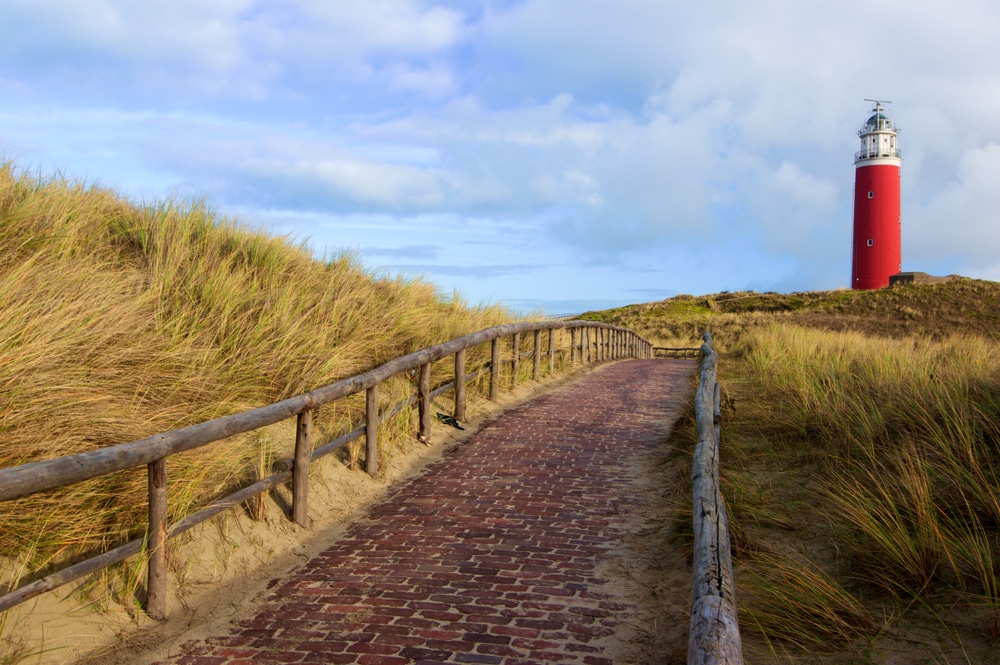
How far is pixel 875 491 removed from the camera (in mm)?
5375

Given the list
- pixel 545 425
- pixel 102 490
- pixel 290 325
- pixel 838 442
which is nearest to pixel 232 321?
pixel 290 325

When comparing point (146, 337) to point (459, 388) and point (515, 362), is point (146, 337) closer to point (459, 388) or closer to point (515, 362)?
point (459, 388)

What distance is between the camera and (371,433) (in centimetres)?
690

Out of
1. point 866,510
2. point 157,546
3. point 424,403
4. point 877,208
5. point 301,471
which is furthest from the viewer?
point 877,208

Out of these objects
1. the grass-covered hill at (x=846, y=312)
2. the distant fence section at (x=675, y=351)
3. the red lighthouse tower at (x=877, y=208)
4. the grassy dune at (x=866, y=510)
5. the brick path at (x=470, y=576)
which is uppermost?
the red lighthouse tower at (x=877, y=208)

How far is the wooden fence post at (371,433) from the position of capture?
684 centimetres

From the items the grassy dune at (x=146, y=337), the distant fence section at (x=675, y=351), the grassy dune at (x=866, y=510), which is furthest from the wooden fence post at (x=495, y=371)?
the distant fence section at (x=675, y=351)

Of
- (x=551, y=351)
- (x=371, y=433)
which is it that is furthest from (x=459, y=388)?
(x=551, y=351)

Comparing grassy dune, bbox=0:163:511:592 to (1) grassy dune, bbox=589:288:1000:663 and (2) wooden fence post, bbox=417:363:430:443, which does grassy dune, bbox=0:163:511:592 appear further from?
(1) grassy dune, bbox=589:288:1000:663

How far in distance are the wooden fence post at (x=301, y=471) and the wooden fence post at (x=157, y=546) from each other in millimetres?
1443

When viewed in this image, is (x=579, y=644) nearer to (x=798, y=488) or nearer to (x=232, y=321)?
(x=798, y=488)

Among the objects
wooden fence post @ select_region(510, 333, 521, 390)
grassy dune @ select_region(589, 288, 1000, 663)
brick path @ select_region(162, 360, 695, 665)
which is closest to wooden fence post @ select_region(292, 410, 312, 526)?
brick path @ select_region(162, 360, 695, 665)

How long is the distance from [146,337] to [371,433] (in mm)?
2101

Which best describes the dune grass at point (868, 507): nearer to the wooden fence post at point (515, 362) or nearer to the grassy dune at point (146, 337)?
the grassy dune at point (146, 337)
